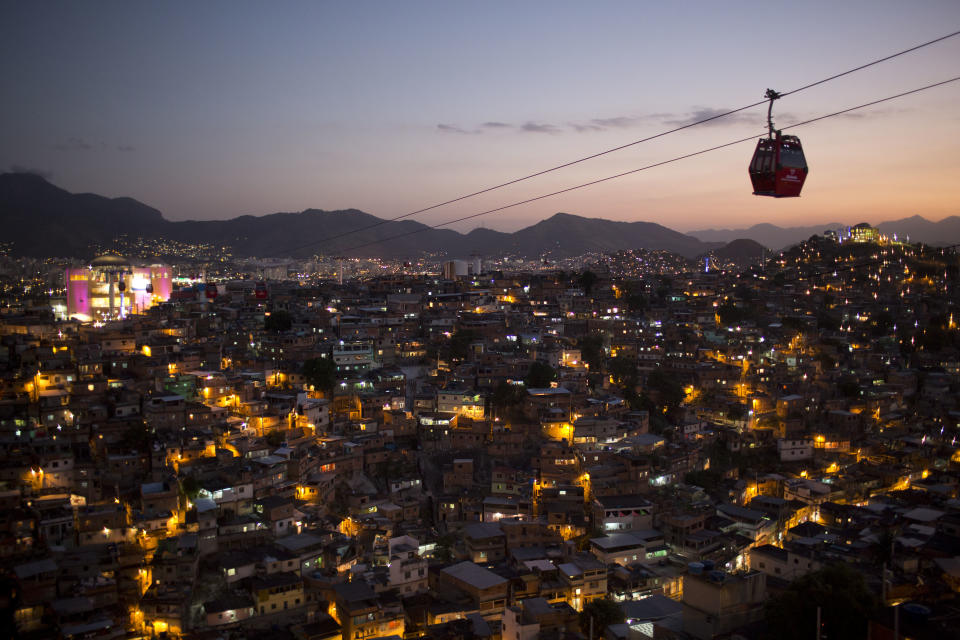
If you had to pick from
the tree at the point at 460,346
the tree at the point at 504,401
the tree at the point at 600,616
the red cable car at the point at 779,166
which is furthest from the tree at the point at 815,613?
the tree at the point at 460,346

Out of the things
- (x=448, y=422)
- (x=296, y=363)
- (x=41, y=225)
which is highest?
(x=41, y=225)

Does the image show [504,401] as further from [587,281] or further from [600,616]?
[587,281]

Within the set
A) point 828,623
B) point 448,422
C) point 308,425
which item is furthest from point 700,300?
point 828,623

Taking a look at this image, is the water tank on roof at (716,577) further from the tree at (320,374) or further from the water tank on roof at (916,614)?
the tree at (320,374)

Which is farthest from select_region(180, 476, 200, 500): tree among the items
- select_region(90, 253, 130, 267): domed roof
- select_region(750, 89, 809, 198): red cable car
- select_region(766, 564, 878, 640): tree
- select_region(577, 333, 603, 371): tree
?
select_region(90, 253, 130, 267): domed roof

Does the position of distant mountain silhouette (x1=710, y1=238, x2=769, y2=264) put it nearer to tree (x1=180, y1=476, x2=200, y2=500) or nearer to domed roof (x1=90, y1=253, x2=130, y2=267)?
domed roof (x1=90, y1=253, x2=130, y2=267)

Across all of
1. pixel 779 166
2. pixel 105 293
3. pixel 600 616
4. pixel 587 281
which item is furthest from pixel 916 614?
pixel 105 293

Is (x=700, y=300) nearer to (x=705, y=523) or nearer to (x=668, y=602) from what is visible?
(x=705, y=523)
